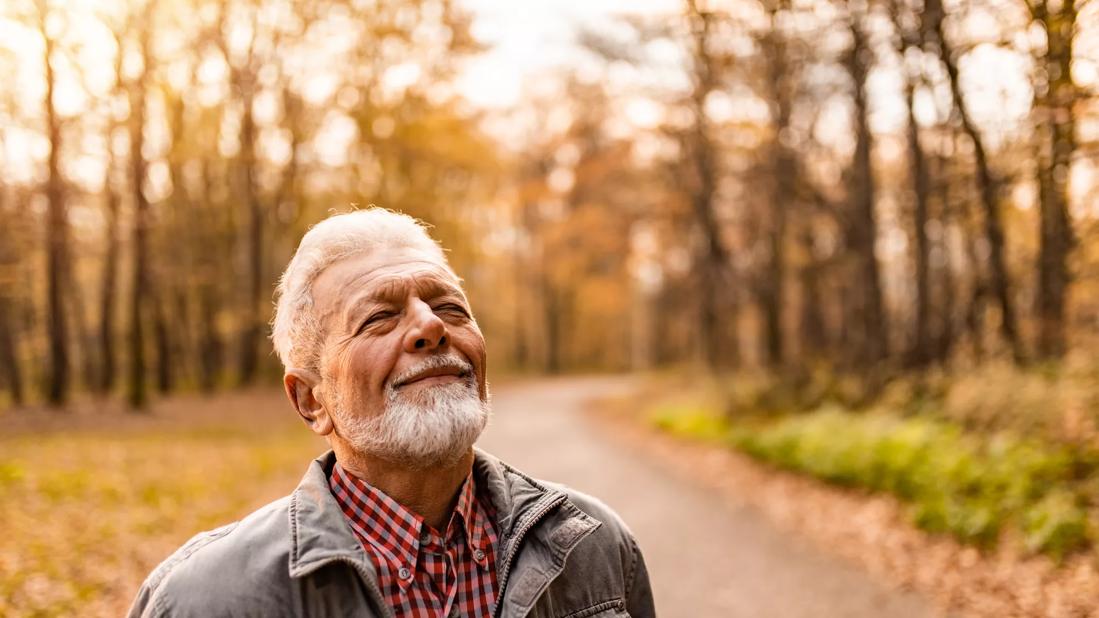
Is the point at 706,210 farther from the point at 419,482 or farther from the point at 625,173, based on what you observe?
the point at 419,482

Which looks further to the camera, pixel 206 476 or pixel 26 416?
pixel 26 416

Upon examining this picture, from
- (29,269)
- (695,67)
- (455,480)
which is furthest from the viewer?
(695,67)

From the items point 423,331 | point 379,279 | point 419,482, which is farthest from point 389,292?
point 419,482

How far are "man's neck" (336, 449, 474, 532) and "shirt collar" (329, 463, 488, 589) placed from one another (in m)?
0.02

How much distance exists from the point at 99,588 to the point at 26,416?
1098cm

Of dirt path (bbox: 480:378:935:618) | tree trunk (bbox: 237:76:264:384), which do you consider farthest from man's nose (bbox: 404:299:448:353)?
tree trunk (bbox: 237:76:264:384)

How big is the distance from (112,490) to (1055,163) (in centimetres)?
970

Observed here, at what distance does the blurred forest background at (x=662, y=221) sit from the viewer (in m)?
7.69

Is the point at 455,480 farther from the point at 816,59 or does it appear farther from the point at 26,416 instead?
the point at 26,416

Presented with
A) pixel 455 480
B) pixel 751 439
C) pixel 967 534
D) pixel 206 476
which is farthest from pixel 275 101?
pixel 455 480

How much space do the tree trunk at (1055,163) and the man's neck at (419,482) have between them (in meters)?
5.32

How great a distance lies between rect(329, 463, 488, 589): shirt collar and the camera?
1822mm

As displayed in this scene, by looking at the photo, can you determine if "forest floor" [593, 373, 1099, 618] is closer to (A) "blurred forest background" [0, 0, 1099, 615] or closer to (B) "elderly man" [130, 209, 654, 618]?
(A) "blurred forest background" [0, 0, 1099, 615]

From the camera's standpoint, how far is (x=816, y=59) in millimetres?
12359
